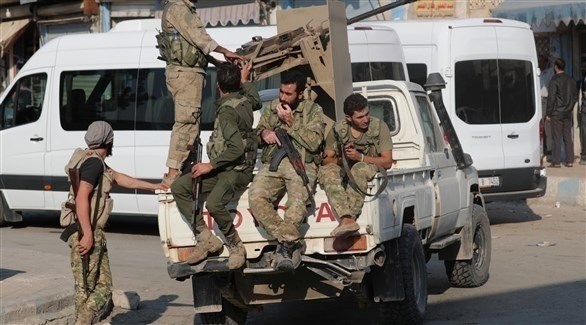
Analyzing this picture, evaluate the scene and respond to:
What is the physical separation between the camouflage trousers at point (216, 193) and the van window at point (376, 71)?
7.28 m

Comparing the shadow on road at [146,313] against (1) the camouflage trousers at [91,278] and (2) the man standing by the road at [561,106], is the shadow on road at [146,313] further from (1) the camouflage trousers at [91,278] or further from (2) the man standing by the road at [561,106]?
(2) the man standing by the road at [561,106]

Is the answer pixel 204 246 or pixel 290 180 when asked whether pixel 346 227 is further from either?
pixel 204 246

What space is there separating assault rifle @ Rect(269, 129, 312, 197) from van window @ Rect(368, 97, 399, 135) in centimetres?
203

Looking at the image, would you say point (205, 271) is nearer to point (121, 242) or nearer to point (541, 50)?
point (121, 242)

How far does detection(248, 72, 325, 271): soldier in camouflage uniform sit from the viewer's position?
7.87m

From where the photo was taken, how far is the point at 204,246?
8039 millimetres

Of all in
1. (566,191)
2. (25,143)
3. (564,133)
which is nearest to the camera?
(25,143)

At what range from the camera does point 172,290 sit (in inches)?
445

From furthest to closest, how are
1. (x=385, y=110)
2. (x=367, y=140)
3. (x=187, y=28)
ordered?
(x=385, y=110) < (x=187, y=28) < (x=367, y=140)

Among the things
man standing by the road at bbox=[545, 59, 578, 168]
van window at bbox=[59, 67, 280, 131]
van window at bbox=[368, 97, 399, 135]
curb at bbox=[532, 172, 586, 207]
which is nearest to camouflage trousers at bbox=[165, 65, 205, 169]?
van window at bbox=[368, 97, 399, 135]

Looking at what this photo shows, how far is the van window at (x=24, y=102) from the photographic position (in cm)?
1591

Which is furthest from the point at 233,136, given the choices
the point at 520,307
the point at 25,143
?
the point at 25,143

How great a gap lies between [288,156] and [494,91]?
8.35m

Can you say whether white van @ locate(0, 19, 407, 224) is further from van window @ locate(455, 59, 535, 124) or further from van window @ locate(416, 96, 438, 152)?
van window @ locate(416, 96, 438, 152)
